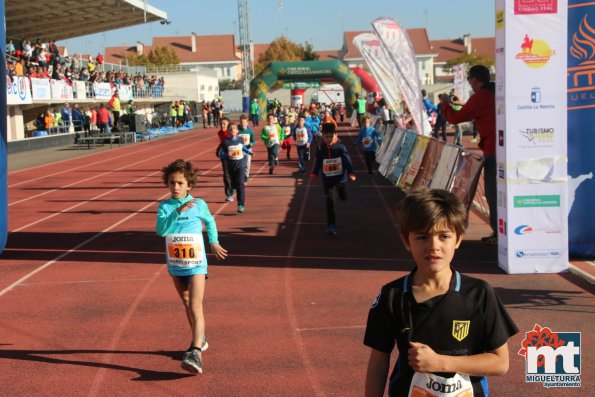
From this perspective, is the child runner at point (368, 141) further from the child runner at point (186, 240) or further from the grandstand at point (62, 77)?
the grandstand at point (62, 77)

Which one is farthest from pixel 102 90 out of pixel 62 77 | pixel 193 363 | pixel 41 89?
pixel 193 363

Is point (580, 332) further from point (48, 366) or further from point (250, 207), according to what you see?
point (250, 207)

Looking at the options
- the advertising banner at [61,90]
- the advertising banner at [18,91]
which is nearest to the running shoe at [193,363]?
the advertising banner at [18,91]

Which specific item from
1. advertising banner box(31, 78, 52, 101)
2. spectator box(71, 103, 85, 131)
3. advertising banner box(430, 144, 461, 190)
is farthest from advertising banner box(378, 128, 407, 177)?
spectator box(71, 103, 85, 131)

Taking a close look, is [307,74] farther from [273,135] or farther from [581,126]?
[581,126]

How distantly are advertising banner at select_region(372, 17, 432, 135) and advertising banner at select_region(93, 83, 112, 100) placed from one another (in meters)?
31.5

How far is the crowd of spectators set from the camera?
37.2 meters

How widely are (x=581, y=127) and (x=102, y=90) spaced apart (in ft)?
136

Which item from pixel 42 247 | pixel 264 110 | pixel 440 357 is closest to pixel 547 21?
pixel 440 357

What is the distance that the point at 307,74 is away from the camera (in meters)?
60.0

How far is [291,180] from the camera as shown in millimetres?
21984

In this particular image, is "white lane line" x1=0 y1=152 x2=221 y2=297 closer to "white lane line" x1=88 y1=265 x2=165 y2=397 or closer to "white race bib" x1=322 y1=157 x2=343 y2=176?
"white lane line" x1=88 y1=265 x2=165 y2=397

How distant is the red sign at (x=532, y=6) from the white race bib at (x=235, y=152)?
25.2 ft

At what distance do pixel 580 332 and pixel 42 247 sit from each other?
8.52 metres
